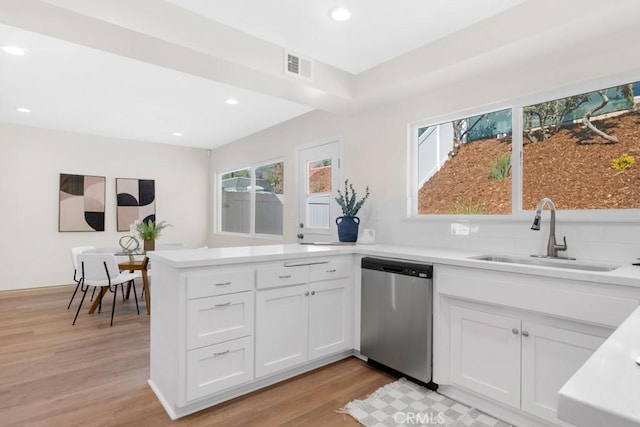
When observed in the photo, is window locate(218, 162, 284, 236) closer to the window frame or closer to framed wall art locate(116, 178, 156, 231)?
the window frame

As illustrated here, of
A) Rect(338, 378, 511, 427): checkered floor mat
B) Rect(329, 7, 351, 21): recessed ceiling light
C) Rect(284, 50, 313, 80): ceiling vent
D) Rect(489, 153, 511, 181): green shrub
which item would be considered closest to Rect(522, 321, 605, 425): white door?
Rect(338, 378, 511, 427): checkered floor mat

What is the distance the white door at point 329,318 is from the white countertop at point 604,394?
206cm

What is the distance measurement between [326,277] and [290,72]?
1.64 meters

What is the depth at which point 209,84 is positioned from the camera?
3.55 m

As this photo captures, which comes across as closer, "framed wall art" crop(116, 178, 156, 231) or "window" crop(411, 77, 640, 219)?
"window" crop(411, 77, 640, 219)

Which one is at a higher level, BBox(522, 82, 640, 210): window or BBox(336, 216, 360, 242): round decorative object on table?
BBox(522, 82, 640, 210): window

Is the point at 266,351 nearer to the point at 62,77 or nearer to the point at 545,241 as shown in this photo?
the point at 545,241

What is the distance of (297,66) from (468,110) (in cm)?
142

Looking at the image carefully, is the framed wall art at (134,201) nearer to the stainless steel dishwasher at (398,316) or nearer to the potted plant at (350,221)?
the potted plant at (350,221)

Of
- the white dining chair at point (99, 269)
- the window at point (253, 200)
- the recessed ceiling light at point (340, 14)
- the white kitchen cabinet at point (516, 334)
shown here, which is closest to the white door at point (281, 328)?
the white kitchen cabinet at point (516, 334)

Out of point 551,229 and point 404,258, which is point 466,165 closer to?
point 551,229

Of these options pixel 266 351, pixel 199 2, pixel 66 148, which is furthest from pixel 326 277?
pixel 66 148

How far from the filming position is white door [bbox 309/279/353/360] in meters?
2.59

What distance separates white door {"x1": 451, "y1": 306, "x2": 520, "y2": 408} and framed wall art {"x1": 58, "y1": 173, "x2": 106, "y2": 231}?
18.7ft
